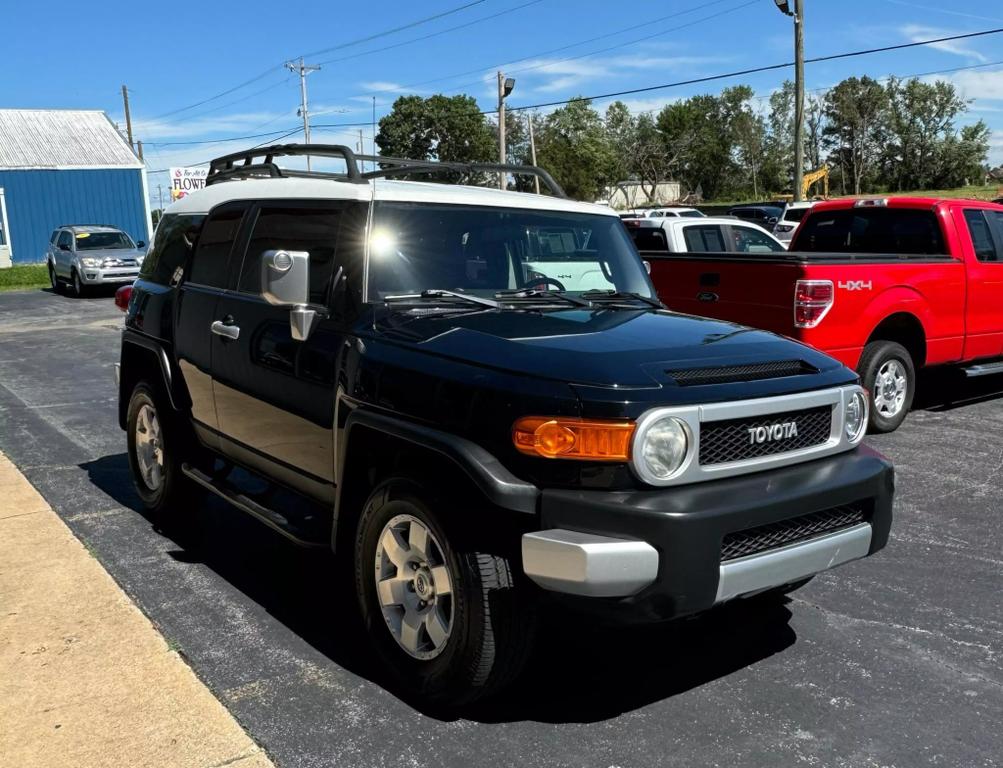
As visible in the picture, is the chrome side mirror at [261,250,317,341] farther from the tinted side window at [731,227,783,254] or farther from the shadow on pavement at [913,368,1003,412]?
the tinted side window at [731,227,783,254]

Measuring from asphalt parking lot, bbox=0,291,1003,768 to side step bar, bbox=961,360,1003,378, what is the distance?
2896 millimetres

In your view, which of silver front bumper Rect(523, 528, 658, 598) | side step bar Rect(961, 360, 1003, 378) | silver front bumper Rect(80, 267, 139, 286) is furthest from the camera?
silver front bumper Rect(80, 267, 139, 286)

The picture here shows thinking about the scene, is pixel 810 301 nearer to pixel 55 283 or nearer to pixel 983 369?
pixel 983 369

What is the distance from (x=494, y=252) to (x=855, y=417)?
5.60 feet

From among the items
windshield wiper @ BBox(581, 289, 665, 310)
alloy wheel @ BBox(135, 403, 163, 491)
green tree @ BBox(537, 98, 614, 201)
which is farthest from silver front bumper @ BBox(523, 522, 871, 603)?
green tree @ BBox(537, 98, 614, 201)

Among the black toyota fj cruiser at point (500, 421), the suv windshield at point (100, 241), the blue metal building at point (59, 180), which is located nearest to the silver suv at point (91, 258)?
the suv windshield at point (100, 241)

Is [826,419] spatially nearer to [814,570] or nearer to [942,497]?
[814,570]

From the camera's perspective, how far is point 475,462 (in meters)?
3.12

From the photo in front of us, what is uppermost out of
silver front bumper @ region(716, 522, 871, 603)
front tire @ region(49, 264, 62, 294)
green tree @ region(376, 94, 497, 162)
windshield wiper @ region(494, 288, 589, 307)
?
green tree @ region(376, 94, 497, 162)

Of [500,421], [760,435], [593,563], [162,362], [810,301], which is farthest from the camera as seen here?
[810,301]

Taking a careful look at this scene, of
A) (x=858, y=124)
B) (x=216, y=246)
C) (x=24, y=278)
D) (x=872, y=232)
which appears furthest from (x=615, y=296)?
(x=858, y=124)

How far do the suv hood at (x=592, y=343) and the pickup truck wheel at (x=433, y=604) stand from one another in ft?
1.91

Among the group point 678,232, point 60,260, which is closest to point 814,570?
point 678,232

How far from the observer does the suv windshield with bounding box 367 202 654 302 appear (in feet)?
13.4
